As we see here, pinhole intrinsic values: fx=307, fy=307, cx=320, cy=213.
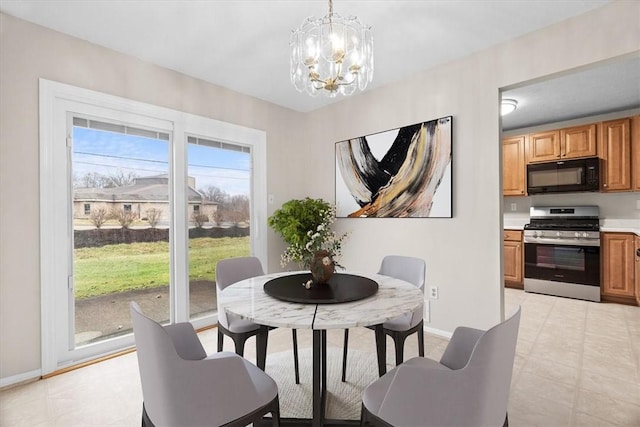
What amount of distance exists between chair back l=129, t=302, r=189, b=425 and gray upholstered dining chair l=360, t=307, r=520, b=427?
0.73 m

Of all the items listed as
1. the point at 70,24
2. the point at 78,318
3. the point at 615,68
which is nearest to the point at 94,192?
the point at 78,318

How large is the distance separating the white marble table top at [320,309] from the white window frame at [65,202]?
1627 mm

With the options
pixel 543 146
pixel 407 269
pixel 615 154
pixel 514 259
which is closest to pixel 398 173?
pixel 407 269

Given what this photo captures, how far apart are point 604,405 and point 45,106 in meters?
4.31

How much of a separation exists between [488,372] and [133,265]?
9.69ft

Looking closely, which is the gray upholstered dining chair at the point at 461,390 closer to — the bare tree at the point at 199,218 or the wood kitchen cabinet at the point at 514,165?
the bare tree at the point at 199,218

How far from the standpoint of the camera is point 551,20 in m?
2.30

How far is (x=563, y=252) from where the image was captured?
4.38 m

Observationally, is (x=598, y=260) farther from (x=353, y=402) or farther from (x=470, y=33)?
(x=353, y=402)

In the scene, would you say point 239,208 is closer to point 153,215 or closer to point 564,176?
point 153,215

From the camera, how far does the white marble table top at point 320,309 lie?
123cm

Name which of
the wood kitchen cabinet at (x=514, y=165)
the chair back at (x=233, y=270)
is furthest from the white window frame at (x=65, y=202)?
the wood kitchen cabinet at (x=514, y=165)

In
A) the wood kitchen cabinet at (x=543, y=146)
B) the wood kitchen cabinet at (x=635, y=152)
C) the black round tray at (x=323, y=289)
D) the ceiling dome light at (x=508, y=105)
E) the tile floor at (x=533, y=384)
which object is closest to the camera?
the black round tray at (x=323, y=289)

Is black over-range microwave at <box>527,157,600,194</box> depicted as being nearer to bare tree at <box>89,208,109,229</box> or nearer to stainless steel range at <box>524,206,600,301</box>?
stainless steel range at <box>524,206,600,301</box>
